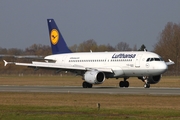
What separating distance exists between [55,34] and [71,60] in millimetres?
5708

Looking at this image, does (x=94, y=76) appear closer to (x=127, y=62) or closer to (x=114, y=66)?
(x=114, y=66)

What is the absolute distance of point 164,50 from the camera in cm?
14500

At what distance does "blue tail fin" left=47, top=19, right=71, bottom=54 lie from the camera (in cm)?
6356

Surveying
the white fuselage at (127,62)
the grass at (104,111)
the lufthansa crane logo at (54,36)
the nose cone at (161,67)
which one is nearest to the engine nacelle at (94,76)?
the white fuselage at (127,62)

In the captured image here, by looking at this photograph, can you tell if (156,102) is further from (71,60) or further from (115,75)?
(71,60)

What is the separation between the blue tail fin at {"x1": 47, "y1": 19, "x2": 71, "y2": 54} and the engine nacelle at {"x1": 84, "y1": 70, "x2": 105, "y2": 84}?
34.5 ft

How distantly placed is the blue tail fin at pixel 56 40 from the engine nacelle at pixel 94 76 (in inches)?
414

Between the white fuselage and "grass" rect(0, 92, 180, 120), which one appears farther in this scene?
the white fuselage

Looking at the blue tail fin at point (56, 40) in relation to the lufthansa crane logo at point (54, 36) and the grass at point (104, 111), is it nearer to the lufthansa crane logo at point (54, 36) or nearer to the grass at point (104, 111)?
the lufthansa crane logo at point (54, 36)

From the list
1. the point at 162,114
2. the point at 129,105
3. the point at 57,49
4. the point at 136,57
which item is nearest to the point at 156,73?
the point at 136,57

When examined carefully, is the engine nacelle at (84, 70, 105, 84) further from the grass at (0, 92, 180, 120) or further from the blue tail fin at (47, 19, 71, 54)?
the grass at (0, 92, 180, 120)

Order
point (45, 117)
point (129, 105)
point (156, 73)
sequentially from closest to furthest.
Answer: point (45, 117) < point (129, 105) < point (156, 73)

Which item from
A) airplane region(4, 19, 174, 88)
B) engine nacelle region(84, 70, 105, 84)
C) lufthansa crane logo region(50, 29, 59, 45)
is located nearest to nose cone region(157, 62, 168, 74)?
airplane region(4, 19, 174, 88)

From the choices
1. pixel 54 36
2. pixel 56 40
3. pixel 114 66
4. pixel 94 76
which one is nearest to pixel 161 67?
pixel 114 66
